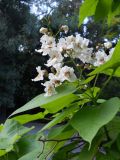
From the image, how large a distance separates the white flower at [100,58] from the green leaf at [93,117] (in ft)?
0.34

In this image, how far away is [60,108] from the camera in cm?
75

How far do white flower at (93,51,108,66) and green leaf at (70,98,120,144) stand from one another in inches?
4.0

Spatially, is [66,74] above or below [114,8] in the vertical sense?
below

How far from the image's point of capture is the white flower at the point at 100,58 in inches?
30.7

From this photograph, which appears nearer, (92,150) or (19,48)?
(92,150)

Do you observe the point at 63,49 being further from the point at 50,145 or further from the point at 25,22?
the point at 25,22

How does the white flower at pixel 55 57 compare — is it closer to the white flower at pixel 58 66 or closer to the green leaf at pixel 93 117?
the white flower at pixel 58 66

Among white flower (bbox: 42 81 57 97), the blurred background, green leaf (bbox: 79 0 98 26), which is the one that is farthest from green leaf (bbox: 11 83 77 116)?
the blurred background

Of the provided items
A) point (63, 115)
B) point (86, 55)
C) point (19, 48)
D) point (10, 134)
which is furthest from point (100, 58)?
point (19, 48)

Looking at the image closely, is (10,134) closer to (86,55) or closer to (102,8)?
(86,55)

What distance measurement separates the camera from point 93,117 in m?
0.69

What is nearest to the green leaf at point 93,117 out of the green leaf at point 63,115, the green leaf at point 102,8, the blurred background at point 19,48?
the green leaf at point 63,115

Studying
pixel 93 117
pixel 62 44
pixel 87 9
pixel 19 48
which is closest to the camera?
pixel 93 117

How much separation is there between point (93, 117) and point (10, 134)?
21 centimetres
